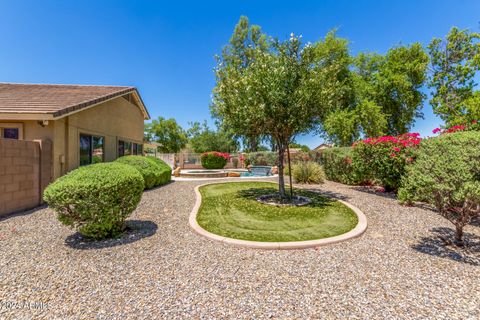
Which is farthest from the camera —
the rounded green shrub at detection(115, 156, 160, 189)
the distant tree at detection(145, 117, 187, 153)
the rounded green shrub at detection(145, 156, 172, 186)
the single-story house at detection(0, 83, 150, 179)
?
the distant tree at detection(145, 117, 187, 153)

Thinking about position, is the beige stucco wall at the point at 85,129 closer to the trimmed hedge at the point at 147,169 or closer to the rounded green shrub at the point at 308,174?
the trimmed hedge at the point at 147,169

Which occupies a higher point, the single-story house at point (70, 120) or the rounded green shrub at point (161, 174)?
the single-story house at point (70, 120)

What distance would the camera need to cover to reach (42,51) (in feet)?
41.6

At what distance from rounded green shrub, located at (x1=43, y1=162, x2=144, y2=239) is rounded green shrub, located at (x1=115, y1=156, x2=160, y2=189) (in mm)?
5417

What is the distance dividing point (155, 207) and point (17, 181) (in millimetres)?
4124

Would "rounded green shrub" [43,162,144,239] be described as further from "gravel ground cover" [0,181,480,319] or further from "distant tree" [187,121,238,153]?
"distant tree" [187,121,238,153]

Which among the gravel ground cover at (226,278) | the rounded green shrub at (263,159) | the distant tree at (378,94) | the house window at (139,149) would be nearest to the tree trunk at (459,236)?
the gravel ground cover at (226,278)

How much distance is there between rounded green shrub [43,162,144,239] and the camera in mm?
4266

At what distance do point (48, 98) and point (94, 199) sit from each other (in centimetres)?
840

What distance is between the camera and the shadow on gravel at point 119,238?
14.5ft

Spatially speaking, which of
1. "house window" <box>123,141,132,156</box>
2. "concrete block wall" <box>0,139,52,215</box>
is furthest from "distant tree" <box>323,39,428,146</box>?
"concrete block wall" <box>0,139,52,215</box>

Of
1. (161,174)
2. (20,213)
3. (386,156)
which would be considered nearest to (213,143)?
(161,174)

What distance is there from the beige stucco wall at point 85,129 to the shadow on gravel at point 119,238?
4.97 meters

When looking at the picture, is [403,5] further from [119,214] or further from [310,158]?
[119,214]
